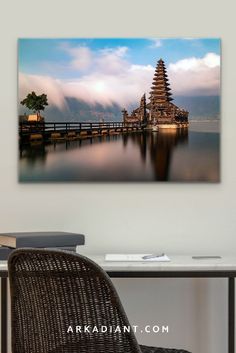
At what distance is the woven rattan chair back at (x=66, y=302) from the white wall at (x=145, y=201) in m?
1.34

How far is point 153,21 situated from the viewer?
311 centimetres

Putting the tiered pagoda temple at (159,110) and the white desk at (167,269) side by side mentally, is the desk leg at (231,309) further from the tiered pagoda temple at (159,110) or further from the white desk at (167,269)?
the tiered pagoda temple at (159,110)

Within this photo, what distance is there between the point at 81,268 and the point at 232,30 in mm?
1827

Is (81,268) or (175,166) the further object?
(175,166)

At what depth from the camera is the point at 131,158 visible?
10.3 ft

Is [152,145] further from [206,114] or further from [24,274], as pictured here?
[24,274]

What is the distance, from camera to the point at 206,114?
3.12 metres

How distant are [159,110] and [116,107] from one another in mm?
222

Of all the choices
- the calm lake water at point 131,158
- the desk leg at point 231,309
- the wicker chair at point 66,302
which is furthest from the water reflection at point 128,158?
the wicker chair at point 66,302

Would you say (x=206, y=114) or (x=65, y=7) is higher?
(x=65, y=7)

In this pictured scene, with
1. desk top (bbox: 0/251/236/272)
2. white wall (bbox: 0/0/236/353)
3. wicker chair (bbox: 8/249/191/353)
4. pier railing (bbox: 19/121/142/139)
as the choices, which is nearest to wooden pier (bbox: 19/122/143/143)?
pier railing (bbox: 19/121/142/139)

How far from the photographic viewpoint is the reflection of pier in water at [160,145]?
10.2 ft

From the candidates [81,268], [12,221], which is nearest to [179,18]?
[12,221]

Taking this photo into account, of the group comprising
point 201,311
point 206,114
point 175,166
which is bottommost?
point 201,311
